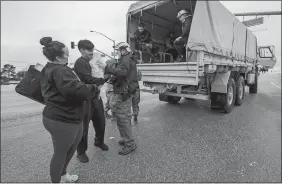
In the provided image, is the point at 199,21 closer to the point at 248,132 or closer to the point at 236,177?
the point at 248,132

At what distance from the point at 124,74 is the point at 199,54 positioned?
1.92m

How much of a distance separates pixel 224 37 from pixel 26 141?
16.4 ft

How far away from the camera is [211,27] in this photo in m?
4.39

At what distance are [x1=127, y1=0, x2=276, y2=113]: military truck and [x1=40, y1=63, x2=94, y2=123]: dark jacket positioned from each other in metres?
2.69

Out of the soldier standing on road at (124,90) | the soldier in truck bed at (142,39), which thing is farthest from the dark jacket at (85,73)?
the soldier in truck bed at (142,39)

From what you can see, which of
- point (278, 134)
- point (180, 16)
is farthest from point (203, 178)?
point (180, 16)

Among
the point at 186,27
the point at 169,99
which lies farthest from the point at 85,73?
the point at 169,99

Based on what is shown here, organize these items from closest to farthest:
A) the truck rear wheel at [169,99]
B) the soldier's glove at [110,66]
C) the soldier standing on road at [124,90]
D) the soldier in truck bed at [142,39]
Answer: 1. the soldier's glove at [110,66]
2. the soldier standing on road at [124,90]
3. the soldier in truck bed at [142,39]
4. the truck rear wheel at [169,99]

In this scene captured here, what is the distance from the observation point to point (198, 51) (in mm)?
3896

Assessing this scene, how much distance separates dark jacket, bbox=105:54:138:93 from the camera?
8.62 ft

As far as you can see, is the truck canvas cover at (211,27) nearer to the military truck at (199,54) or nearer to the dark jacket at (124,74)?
the military truck at (199,54)

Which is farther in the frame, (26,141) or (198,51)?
(198,51)

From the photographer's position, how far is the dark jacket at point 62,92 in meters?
1.69

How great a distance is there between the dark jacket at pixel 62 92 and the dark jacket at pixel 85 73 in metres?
0.58
